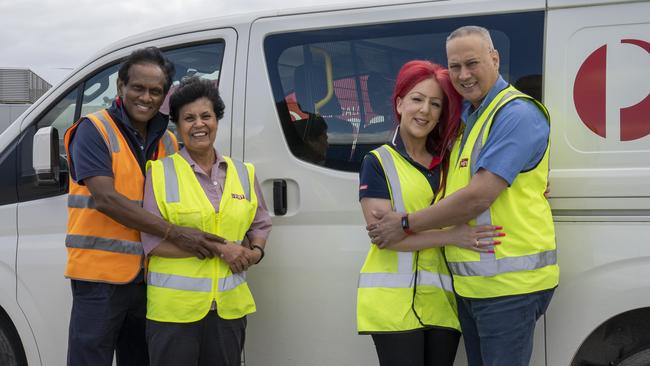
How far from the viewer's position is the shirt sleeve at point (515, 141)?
2.07 metres

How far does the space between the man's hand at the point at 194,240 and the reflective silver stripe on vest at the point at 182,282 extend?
3.9 inches

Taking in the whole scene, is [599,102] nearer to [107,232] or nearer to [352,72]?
[352,72]

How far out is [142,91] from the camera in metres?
2.71

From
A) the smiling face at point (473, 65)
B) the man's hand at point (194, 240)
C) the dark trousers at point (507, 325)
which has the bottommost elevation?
the dark trousers at point (507, 325)

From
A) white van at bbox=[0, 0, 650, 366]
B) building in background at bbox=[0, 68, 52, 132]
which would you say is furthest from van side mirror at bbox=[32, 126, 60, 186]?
building in background at bbox=[0, 68, 52, 132]

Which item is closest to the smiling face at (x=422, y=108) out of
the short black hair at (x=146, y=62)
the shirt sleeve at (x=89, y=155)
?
the short black hair at (x=146, y=62)

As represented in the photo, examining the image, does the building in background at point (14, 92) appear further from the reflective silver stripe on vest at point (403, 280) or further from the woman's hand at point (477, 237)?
the woman's hand at point (477, 237)

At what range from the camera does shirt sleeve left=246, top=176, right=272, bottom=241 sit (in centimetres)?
270

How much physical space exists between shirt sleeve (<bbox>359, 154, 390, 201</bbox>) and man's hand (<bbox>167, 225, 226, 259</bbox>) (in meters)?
0.63

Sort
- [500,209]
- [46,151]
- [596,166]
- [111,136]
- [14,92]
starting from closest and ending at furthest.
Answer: [500,209] → [596,166] → [111,136] → [46,151] → [14,92]

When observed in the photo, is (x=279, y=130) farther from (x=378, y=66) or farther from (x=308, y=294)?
(x=308, y=294)

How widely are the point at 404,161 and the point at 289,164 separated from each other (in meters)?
0.68

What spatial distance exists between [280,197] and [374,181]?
2.13 ft

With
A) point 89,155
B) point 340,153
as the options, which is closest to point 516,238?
point 340,153
